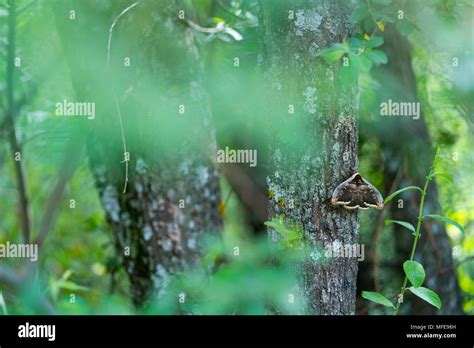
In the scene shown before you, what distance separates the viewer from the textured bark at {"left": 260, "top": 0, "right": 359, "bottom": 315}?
49.1 inches

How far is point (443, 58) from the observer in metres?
2.00

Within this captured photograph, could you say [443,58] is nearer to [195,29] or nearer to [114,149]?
[195,29]

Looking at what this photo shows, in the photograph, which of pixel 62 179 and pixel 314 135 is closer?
pixel 314 135

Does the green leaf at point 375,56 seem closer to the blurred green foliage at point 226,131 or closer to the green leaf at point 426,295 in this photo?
the blurred green foliage at point 226,131

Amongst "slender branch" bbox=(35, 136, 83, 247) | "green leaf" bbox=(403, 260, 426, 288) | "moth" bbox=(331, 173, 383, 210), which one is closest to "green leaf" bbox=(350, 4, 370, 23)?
"moth" bbox=(331, 173, 383, 210)

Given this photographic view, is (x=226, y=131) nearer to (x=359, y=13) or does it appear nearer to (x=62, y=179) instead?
(x=62, y=179)

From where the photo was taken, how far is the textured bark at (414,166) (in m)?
2.11

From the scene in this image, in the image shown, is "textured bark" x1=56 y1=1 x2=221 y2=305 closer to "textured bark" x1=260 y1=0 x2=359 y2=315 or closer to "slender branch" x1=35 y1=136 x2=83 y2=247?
"slender branch" x1=35 y1=136 x2=83 y2=247

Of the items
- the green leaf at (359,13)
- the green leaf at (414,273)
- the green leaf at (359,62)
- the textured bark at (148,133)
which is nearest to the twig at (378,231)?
the textured bark at (148,133)

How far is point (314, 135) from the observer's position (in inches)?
49.1

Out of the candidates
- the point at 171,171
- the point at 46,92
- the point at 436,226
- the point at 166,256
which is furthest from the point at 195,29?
the point at 436,226

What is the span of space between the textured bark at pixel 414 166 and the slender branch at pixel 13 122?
4.07 ft

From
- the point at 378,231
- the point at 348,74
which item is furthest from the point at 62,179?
the point at 348,74

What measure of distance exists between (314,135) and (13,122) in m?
1.10
